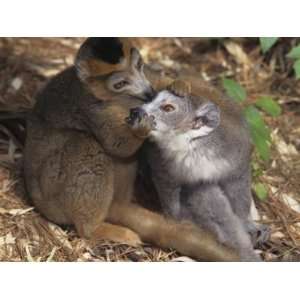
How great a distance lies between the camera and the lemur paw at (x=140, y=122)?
4145 millimetres

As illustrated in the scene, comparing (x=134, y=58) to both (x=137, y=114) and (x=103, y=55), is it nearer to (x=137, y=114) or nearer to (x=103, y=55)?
(x=103, y=55)

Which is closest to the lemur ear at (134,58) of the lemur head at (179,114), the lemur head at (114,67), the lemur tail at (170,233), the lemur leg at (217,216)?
the lemur head at (114,67)

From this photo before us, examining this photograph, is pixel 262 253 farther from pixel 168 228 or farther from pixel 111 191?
pixel 111 191

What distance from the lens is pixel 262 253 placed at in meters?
4.50

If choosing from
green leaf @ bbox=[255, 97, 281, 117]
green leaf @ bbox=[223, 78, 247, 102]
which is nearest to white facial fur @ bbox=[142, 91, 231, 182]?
green leaf @ bbox=[223, 78, 247, 102]

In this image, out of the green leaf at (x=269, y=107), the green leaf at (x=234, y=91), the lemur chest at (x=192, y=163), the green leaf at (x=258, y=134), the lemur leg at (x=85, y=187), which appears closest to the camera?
the lemur chest at (x=192, y=163)

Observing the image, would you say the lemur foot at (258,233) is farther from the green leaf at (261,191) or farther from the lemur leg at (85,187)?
the lemur leg at (85,187)

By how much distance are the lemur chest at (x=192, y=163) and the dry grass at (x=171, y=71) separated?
52 centimetres

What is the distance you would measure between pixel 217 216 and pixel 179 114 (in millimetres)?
738

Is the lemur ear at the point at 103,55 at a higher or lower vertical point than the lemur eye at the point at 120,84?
higher

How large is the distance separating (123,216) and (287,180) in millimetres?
1301

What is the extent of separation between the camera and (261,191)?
494 centimetres
